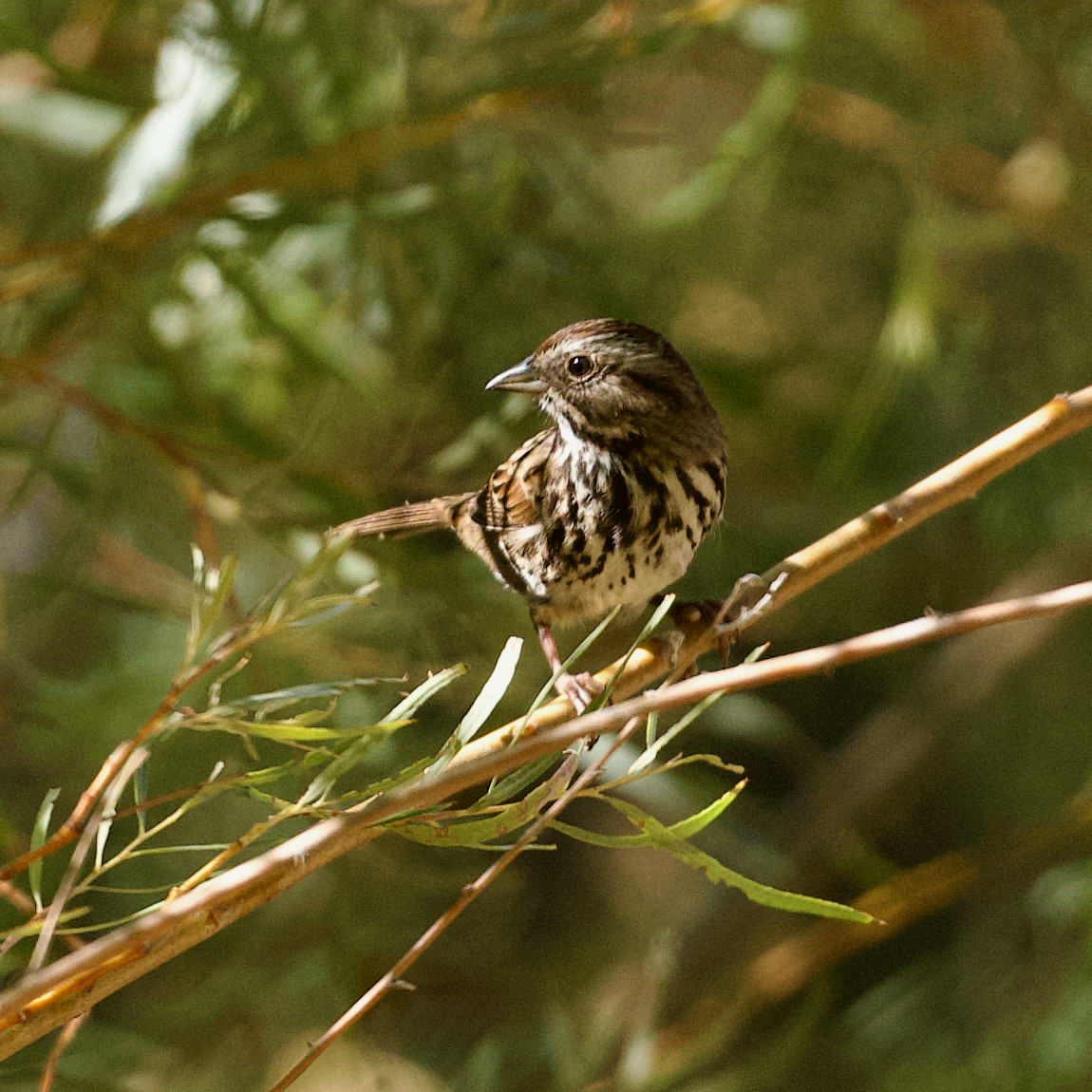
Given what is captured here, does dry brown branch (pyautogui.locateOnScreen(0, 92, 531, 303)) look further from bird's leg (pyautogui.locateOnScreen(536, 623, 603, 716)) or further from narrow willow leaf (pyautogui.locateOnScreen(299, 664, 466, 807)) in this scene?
narrow willow leaf (pyautogui.locateOnScreen(299, 664, 466, 807))

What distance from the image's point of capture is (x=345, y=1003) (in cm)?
226

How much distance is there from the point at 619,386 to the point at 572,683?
402 mm

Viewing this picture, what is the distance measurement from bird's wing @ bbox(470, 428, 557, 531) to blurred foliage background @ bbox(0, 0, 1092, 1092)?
92 mm

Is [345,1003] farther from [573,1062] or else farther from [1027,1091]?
[1027,1091]

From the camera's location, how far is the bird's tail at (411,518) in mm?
1970

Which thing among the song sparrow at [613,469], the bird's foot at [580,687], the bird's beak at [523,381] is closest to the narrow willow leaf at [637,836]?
the bird's foot at [580,687]

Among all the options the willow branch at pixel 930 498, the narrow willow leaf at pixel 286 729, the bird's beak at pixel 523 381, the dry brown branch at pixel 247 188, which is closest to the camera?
the narrow willow leaf at pixel 286 729

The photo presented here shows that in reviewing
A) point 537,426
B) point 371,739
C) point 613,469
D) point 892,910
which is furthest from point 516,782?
point 892,910

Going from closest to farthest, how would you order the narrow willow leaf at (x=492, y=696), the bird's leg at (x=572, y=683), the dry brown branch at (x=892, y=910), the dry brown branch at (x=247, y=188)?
1. the narrow willow leaf at (x=492, y=696)
2. the bird's leg at (x=572, y=683)
3. the dry brown branch at (x=247, y=188)
4. the dry brown branch at (x=892, y=910)

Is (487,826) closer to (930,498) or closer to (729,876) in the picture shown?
(729,876)

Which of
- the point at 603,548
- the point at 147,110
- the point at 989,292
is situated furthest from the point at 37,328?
the point at 989,292

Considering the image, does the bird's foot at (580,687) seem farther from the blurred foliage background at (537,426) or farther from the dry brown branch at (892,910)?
the dry brown branch at (892,910)

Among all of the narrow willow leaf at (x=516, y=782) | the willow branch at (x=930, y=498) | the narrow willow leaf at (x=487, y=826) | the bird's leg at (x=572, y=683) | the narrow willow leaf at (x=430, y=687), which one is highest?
the narrow willow leaf at (x=430, y=687)

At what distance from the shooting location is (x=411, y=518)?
2.04 metres
